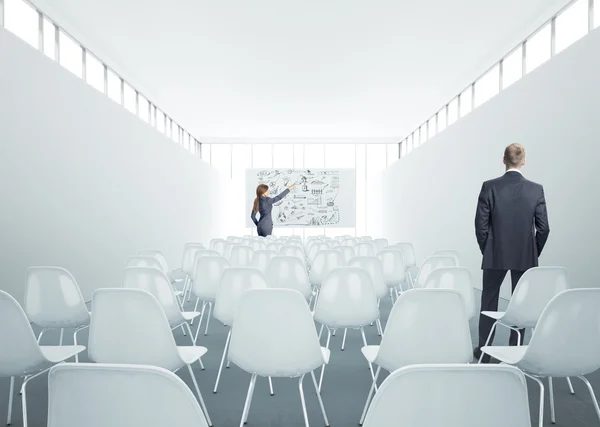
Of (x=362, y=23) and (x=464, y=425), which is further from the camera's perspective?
(x=362, y=23)

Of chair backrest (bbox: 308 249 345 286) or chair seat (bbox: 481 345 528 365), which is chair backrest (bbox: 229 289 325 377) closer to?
chair seat (bbox: 481 345 528 365)

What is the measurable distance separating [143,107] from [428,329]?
419 inches

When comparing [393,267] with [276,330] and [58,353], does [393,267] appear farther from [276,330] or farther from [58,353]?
[58,353]

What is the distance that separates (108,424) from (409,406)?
721 millimetres

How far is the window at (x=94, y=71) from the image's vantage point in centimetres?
804

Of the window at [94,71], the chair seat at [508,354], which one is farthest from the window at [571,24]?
the window at [94,71]

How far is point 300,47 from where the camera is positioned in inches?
300

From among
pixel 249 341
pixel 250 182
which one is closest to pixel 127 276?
pixel 249 341

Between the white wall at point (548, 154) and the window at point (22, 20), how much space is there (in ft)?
21.7

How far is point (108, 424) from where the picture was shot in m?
1.06

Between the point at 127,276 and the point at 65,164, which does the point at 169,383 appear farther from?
the point at 65,164

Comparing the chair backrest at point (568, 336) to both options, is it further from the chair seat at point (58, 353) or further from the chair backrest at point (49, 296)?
Answer: the chair backrest at point (49, 296)

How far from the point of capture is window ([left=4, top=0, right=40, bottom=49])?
553 cm

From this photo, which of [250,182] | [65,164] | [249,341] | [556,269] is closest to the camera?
[249,341]
